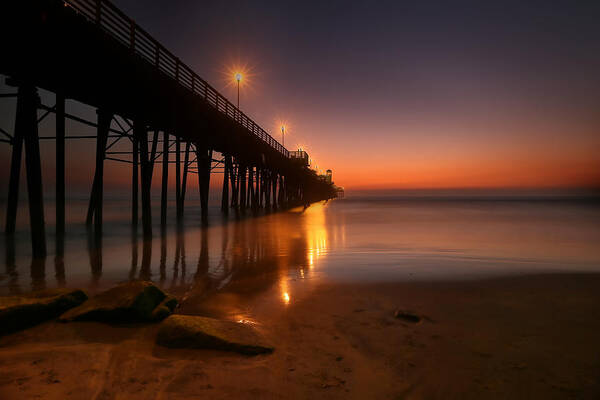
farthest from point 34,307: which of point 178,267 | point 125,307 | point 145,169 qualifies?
point 145,169

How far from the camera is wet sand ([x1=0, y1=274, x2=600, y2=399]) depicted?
8.93 ft

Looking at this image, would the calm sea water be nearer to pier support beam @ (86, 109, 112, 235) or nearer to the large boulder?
pier support beam @ (86, 109, 112, 235)

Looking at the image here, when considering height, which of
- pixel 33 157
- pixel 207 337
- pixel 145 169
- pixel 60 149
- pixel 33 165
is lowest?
pixel 207 337

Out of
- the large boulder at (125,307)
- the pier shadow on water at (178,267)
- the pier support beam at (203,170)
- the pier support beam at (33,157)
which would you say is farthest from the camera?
the pier support beam at (203,170)

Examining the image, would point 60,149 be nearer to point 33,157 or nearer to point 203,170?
point 33,157

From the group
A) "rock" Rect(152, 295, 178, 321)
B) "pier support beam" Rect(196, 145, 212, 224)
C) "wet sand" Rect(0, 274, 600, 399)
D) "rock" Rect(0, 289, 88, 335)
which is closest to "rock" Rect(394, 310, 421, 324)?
"wet sand" Rect(0, 274, 600, 399)

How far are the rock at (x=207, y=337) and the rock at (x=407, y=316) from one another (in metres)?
1.99

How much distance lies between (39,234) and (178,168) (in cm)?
896

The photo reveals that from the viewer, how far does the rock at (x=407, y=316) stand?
170 inches

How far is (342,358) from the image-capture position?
3.29 metres

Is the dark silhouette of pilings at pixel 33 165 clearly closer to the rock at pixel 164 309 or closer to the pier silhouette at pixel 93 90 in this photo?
the pier silhouette at pixel 93 90

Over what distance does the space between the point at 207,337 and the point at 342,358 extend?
141cm

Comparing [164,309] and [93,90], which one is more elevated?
[93,90]

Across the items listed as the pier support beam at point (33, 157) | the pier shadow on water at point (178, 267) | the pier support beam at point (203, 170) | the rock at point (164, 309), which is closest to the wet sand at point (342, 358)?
the rock at point (164, 309)
